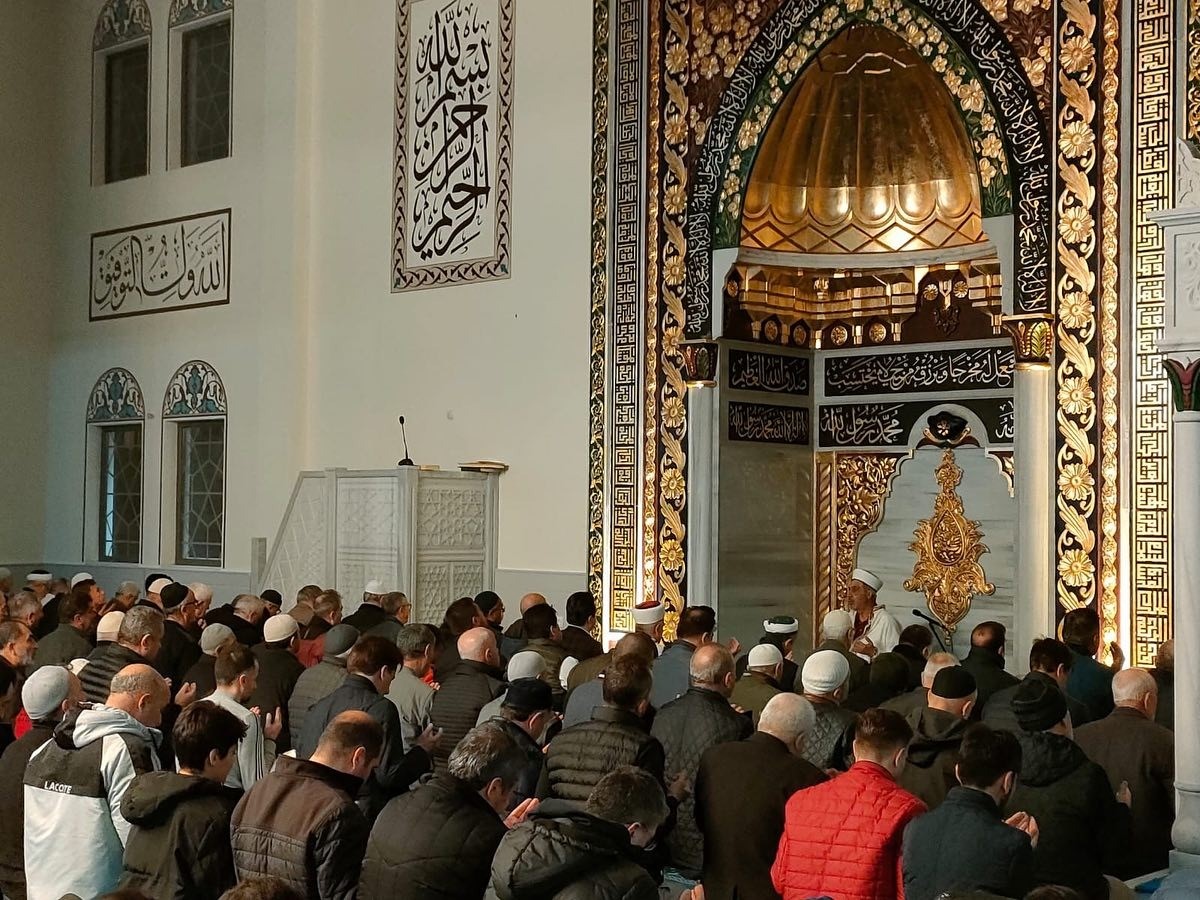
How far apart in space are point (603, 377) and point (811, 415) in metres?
1.40

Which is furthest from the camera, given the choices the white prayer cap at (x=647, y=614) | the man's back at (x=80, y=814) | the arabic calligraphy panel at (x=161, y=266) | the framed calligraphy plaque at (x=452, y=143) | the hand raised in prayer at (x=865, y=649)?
the arabic calligraphy panel at (x=161, y=266)

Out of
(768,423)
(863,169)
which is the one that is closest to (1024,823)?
(768,423)

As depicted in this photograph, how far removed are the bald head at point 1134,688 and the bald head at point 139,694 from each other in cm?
281

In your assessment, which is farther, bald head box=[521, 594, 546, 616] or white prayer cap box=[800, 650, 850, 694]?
bald head box=[521, 594, 546, 616]

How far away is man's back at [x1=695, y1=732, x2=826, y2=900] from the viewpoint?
12.3 ft

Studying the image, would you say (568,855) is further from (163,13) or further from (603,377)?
(163,13)

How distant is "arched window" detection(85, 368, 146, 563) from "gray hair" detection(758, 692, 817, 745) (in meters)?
9.64

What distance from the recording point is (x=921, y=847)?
3215 mm

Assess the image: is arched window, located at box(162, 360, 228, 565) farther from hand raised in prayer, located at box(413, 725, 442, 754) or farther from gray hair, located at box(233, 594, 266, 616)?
hand raised in prayer, located at box(413, 725, 442, 754)

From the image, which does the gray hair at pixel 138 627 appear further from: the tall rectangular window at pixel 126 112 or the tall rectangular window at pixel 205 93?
the tall rectangular window at pixel 126 112

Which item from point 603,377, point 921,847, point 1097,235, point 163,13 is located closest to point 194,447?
point 163,13

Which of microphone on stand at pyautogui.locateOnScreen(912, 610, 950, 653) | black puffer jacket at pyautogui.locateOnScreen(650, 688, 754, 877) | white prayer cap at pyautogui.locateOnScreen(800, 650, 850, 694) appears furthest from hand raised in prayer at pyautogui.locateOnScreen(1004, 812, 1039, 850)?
microphone on stand at pyautogui.locateOnScreen(912, 610, 950, 653)

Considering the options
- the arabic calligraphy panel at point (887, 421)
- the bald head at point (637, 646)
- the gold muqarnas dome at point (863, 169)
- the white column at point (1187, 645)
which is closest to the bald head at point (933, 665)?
the white column at point (1187, 645)

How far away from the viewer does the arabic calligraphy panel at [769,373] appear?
899 cm
